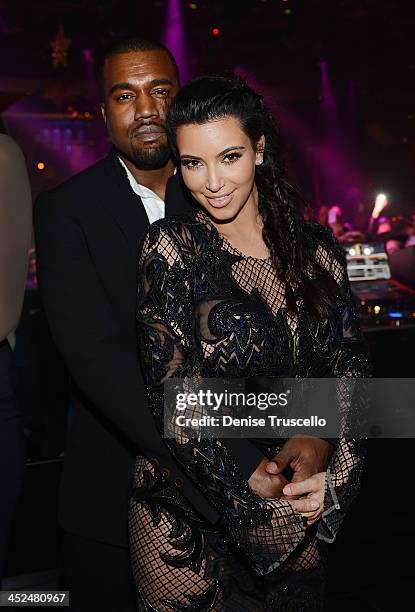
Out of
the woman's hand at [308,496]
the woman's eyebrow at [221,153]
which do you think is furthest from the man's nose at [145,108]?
the woman's hand at [308,496]

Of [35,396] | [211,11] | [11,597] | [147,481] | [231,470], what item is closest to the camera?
[231,470]

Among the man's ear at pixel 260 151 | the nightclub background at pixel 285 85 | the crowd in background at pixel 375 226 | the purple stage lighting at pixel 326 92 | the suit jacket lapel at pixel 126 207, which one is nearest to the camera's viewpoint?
the man's ear at pixel 260 151

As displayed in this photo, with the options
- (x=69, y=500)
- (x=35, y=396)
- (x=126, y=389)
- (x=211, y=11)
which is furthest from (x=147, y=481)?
(x=211, y=11)

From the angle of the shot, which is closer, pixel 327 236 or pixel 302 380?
pixel 302 380

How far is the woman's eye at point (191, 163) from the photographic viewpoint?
72.9 inches

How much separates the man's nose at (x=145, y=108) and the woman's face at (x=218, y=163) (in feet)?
1.15

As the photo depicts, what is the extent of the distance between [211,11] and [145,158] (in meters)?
9.60

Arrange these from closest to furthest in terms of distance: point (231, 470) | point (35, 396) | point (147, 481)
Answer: point (231, 470) < point (147, 481) < point (35, 396)

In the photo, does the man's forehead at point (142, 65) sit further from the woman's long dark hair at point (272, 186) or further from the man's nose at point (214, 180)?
the man's nose at point (214, 180)

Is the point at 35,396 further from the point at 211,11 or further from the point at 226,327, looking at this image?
the point at 211,11

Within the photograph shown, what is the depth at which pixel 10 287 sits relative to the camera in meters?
2.08

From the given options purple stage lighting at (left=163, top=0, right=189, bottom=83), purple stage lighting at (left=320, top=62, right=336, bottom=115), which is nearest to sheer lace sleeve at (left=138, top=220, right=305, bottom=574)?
purple stage lighting at (left=163, top=0, right=189, bottom=83)

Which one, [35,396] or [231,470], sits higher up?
[231,470]

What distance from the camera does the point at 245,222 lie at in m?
2.01
